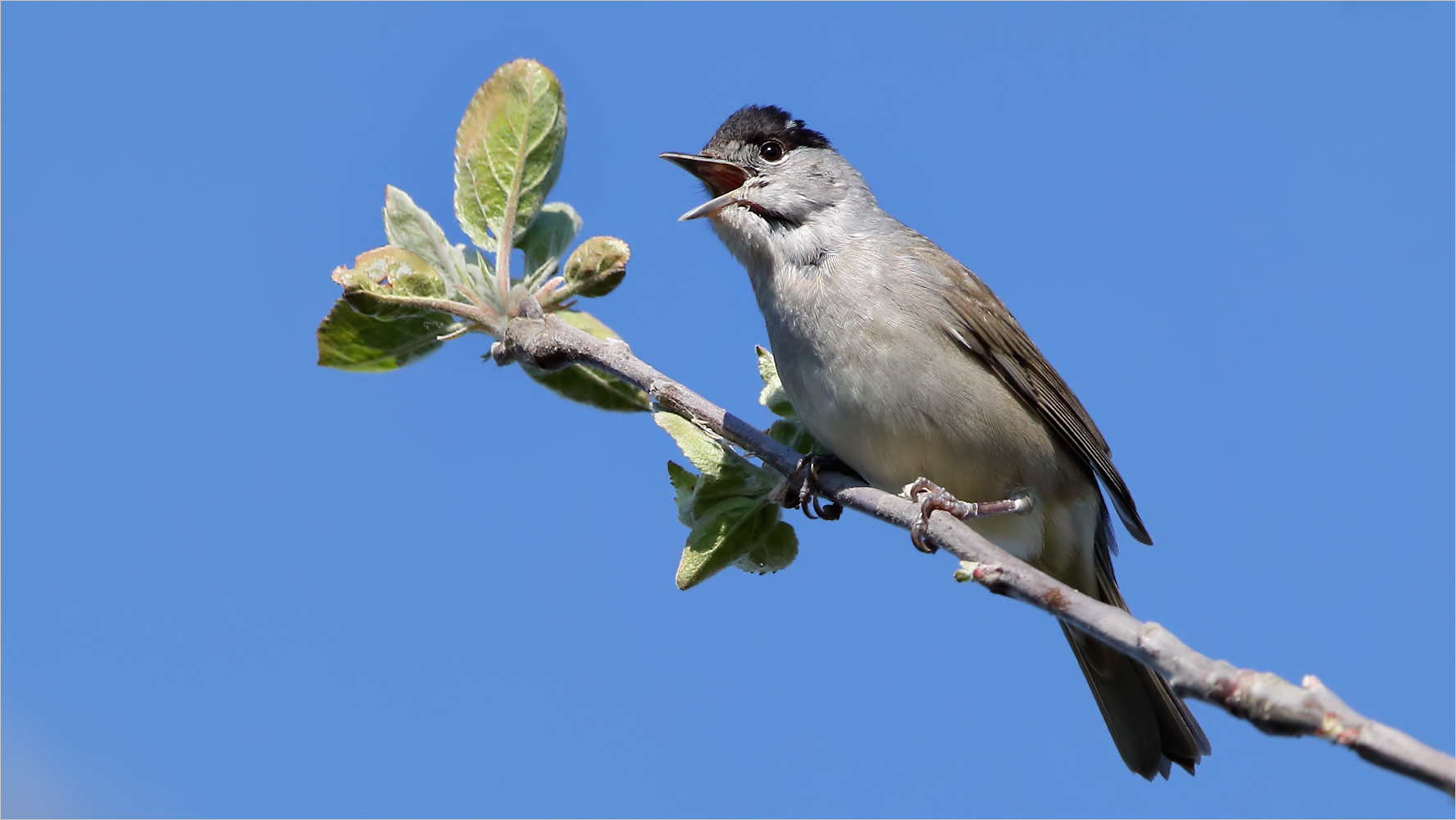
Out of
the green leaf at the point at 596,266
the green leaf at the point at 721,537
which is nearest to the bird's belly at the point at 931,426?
the green leaf at the point at 721,537

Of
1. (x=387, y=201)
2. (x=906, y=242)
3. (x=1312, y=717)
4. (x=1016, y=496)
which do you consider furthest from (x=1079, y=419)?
(x=1312, y=717)

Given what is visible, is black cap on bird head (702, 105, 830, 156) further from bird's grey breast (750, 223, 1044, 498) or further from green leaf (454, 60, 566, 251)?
green leaf (454, 60, 566, 251)

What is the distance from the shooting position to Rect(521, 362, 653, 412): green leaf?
14.8 feet

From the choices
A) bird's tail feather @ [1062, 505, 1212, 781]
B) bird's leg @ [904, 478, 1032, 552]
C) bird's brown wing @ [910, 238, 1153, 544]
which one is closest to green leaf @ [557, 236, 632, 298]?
bird's leg @ [904, 478, 1032, 552]

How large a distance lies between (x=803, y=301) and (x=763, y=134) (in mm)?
1164

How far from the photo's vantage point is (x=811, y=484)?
4.45 metres

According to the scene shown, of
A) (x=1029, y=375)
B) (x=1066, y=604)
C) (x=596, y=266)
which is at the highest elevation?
(x=1029, y=375)

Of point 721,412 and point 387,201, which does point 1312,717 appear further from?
point 387,201

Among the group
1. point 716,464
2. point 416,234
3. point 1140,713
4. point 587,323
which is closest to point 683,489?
point 716,464

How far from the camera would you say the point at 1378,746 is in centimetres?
193

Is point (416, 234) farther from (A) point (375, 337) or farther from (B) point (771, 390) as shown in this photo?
(B) point (771, 390)

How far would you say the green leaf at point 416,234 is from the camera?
4.24 m

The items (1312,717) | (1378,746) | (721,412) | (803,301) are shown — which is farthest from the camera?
(803,301)

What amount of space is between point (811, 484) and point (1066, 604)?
187 centimetres
